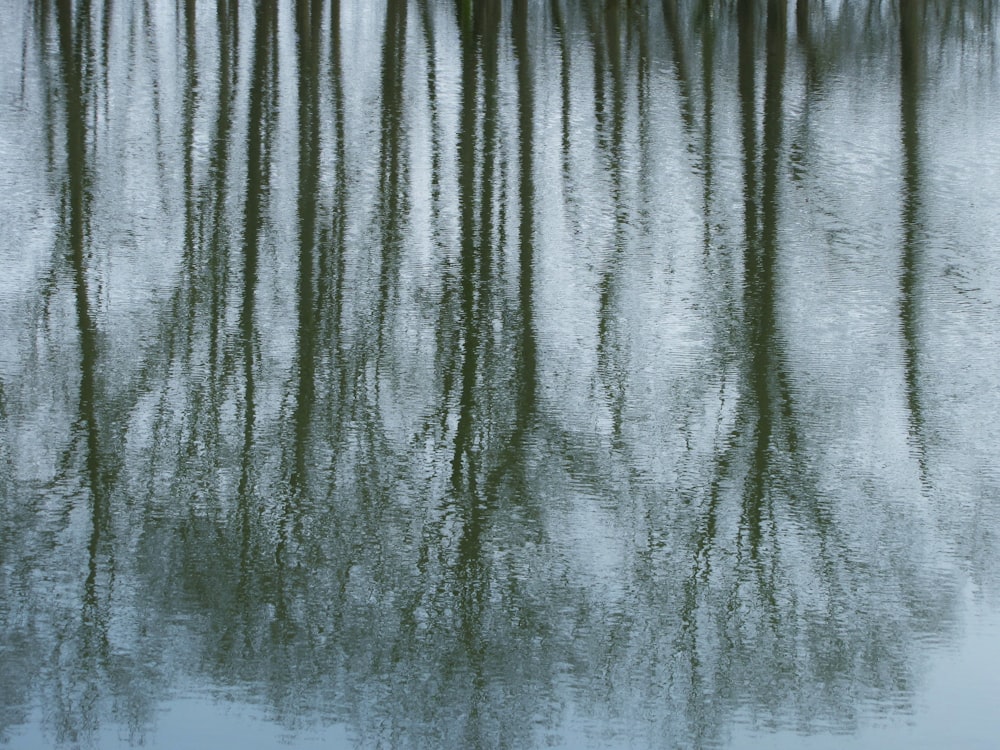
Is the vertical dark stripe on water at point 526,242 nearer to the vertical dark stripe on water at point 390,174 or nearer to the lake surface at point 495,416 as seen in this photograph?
Answer: the lake surface at point 495,416

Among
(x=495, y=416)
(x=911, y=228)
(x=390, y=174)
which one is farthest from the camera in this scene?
(x=390, y=174)

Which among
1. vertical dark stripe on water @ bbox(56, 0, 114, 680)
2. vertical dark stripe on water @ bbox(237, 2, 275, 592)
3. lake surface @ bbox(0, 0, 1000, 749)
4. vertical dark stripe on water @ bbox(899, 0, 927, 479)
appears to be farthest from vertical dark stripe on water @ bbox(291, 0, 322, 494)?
vertical dark stripe on water @ bbox(899, 0, 927, 479)

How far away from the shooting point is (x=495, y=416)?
25.3ft

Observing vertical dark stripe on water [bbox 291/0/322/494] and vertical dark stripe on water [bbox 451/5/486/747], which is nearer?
vertical dark stripe on water [bbox 451/5/486/747]

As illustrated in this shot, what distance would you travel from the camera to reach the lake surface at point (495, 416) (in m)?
5.14

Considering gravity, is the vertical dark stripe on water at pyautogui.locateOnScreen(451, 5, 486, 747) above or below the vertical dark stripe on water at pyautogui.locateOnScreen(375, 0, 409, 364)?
below

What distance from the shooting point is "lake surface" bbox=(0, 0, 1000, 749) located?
5.14 m

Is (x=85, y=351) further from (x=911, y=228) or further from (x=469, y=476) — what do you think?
(x=911, y=228)

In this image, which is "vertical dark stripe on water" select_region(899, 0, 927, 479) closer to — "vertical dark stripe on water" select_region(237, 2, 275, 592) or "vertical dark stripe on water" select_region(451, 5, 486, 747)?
"vertical dark stripe on water" select_region(451, 5, 486, 747)

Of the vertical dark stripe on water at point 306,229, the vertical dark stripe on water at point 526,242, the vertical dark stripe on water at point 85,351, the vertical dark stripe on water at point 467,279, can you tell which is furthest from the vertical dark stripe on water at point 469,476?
the vertical dark stripe on water at point 85,351

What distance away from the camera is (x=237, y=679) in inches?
200

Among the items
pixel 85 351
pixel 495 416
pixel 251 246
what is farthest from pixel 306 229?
pixel 495 416

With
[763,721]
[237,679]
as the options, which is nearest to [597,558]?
[763,721]

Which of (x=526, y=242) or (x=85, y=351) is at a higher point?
(x=526, y=242)
